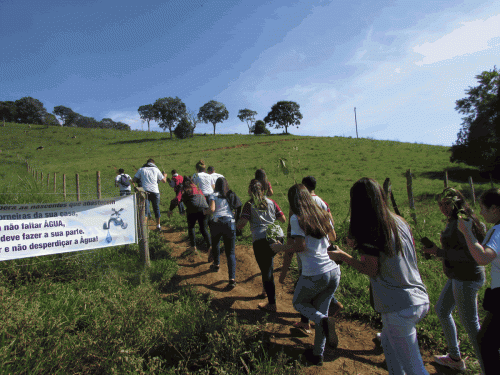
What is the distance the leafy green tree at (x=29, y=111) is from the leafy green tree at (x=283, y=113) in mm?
73028

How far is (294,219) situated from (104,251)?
170 inches

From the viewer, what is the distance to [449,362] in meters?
2.83

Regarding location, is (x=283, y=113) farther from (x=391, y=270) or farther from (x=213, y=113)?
(x=391, y=270)

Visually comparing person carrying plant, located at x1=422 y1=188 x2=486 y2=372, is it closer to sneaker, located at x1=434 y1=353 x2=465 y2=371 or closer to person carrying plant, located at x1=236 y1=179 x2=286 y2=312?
sneaker, located at x1=434 y1=353 x2=465 y2=371

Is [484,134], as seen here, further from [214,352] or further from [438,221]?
[214,352]

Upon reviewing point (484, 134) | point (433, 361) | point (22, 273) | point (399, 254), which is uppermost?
point (484, 134)

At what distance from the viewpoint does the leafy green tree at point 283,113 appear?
65375 millimetres

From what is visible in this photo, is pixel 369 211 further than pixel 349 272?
No

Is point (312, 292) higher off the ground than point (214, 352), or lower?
higher

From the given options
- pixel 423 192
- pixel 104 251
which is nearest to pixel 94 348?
pixel 104 251

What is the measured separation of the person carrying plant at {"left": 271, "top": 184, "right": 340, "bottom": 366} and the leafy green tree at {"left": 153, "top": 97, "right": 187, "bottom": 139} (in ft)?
194

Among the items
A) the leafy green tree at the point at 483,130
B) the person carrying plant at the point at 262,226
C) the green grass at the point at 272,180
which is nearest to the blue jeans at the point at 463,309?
the green grass at the point at 272,180

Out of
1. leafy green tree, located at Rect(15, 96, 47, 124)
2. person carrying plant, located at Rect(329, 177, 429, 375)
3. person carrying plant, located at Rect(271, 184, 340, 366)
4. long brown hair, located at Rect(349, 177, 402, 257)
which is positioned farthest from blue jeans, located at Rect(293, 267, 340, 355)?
leafy green tree, located at Rect(15, 96, 47, 124)

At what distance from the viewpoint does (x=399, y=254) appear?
191 cm
